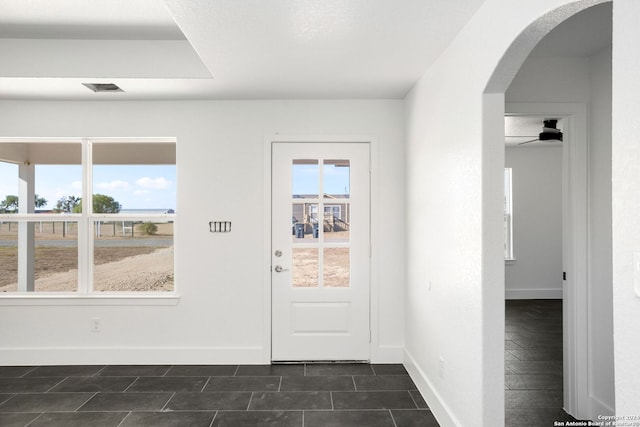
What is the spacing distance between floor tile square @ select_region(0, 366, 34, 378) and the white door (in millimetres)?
2172

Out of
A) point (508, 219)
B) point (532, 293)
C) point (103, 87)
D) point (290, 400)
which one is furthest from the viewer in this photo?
point (508, 219)

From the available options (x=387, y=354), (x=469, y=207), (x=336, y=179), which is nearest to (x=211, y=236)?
(x=336, y=179)

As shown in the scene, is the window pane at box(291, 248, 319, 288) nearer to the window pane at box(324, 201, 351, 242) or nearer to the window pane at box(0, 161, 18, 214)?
the window pane at box(324, 201, 351, 242)

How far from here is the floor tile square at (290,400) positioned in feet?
9.69

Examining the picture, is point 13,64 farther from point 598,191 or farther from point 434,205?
point 598,191

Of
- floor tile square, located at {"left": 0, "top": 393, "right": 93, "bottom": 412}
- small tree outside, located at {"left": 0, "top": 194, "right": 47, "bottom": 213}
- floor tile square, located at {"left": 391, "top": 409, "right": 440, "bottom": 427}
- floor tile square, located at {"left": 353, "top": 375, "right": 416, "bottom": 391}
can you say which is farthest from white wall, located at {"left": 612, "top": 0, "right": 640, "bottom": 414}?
small tree outside, located at {"left": 0, "top": 194, "right": 47, "bottom": 213}

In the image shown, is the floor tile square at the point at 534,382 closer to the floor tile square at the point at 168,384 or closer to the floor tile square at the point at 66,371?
the floor tile square at the point at 168,384

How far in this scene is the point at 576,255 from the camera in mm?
2846

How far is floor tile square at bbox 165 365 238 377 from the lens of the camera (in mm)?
3576

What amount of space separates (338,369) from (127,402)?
1682 mm

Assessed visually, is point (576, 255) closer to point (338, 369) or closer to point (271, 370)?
point (338, 369)

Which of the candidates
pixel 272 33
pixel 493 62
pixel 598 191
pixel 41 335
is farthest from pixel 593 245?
pixel 41 335

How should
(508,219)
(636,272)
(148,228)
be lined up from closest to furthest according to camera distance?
(636,272), (148,228), (508,219)

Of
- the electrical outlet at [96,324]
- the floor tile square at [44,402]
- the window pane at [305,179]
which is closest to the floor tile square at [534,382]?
the window pane at [305,179]
